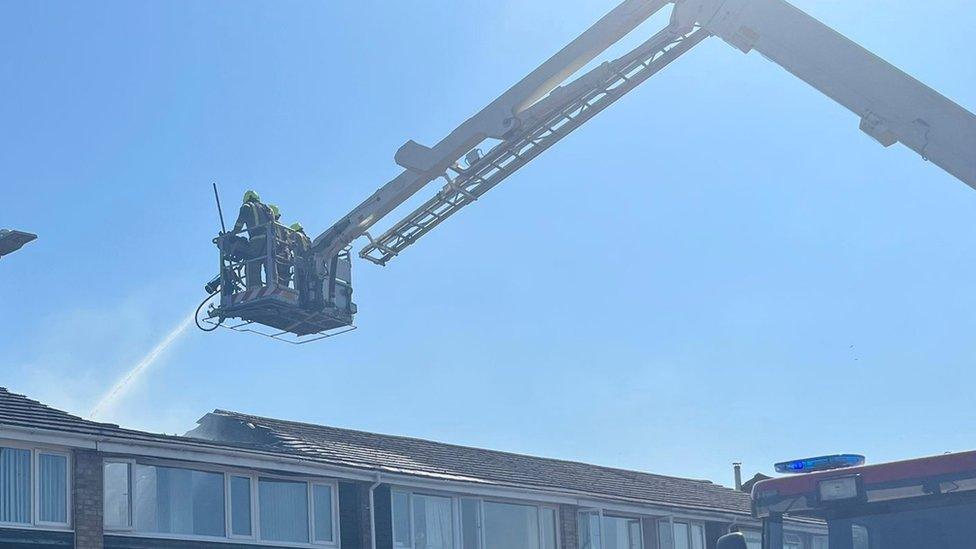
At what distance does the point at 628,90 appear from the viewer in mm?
19219

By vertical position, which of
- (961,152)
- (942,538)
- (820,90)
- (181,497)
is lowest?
(942,538)

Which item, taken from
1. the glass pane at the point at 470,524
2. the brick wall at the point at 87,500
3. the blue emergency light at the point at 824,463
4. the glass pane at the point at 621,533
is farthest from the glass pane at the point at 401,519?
the blue emergency light at the point at 824,463

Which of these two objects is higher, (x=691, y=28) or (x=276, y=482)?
(x=691, y=28)

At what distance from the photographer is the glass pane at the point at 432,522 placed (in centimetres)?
2208

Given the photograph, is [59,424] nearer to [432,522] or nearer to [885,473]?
[432,522]

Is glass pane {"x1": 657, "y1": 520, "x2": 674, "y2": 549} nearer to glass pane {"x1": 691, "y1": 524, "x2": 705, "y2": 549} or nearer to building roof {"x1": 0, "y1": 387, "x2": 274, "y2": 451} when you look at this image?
glass pane {"x1": 691, "y1": 524, "x2": 705, "y2": 549}

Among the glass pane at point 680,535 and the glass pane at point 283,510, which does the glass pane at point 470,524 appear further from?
the glass pane at point 680,535

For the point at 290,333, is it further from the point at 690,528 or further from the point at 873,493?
the point at 873,493

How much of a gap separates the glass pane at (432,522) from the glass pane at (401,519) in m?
0.17

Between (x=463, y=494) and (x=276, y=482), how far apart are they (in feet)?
12.6

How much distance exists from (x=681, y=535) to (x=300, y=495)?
9.58m

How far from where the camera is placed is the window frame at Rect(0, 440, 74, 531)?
16.7 metres

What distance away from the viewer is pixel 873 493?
10727 millimetres

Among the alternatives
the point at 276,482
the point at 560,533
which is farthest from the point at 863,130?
the point at 560,533
